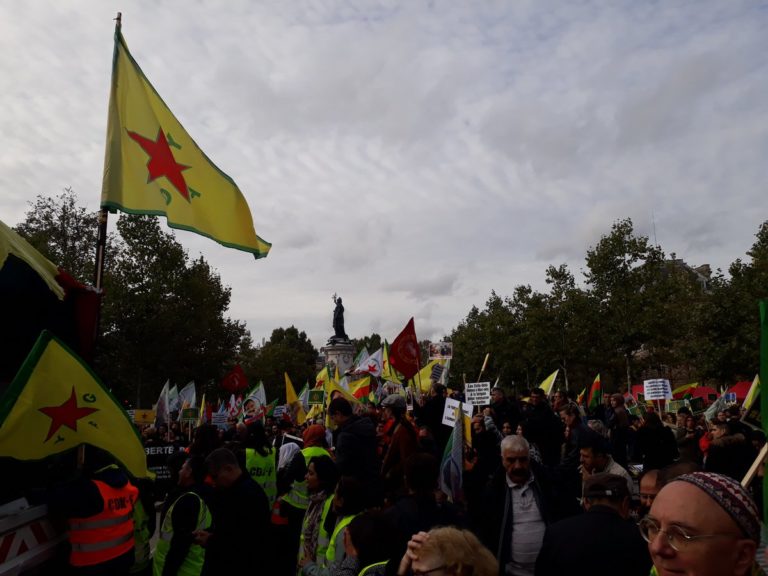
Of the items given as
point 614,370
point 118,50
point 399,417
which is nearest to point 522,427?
point 399,417

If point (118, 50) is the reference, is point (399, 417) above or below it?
below

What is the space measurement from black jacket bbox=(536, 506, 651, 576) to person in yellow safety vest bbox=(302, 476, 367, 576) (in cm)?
127

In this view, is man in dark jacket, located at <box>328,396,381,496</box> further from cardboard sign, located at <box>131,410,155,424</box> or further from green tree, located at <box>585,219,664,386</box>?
green tree, located at <box>585,219,664,386</box>

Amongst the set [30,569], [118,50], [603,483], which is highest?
[118,50]

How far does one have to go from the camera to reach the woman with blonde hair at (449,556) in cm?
235

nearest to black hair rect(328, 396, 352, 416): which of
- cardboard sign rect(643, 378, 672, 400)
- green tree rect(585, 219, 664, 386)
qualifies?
cardboard sign rect(643, 378, 672, 400)

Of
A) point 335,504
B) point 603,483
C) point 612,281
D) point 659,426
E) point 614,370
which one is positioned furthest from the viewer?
point 614,370

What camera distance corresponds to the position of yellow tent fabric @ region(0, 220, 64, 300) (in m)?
3.49

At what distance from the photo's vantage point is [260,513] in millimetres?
4633

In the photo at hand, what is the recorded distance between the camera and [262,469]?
7270 millimetres

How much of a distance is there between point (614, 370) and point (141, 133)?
35.3 meters

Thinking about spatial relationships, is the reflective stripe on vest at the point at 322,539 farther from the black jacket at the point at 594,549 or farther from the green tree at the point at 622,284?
the green tree at the point at 622,284

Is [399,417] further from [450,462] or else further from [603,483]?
[603,483]

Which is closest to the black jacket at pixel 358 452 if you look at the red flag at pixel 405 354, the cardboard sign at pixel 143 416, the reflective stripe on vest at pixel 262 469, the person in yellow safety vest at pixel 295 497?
the person in yellow safety vest at pixel 295 497
